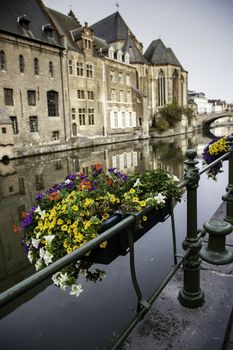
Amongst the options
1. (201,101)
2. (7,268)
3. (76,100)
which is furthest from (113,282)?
(201,101)

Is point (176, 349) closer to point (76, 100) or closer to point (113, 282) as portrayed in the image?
point (113, 282)

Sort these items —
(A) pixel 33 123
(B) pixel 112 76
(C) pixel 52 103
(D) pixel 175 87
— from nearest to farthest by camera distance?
(A) pixel 33 123 → (C) pixel 52 103 → (B) pixel 112 76 → (D) pixel 175 87

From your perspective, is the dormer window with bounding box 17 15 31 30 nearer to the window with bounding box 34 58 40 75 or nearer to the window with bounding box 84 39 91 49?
the window with bounding box 34 58 40 75

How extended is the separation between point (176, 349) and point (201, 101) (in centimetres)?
10406

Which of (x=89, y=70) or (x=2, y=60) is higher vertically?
(x=89, y=70)

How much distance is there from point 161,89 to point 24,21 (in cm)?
2931

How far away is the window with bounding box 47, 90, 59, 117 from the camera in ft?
90.4

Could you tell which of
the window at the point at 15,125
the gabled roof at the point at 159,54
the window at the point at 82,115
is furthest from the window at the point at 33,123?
the gabled roof at the point at 159,54

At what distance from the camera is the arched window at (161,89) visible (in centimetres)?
4931

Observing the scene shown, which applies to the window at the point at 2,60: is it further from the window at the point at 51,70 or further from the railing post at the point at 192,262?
the railing post at the point at 192,262

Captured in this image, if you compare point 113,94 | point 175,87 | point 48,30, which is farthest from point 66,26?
point 175,87

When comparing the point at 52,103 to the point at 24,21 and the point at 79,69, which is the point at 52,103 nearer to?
the point at 79,69

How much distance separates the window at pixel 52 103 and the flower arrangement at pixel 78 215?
86.1ft

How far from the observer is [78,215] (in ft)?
7.29
